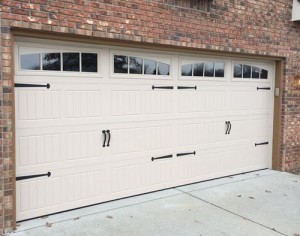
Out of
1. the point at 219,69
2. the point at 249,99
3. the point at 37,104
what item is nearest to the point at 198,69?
the point at 219,69

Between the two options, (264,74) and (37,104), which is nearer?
(37,104)

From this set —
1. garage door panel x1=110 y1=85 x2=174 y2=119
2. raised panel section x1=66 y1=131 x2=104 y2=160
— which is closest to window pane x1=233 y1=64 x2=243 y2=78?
garage door panel x1=110 y1=85 x2=174 y2=119

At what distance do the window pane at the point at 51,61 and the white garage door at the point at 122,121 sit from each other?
13 mm

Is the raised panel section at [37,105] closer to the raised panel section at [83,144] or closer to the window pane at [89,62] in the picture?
the raised panel section at [83,144]

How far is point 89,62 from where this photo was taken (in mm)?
4742

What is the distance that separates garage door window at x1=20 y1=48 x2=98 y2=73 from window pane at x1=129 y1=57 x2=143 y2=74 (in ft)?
1.89

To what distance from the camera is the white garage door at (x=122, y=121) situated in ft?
14.2

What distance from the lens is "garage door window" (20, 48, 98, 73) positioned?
4238 millimetres

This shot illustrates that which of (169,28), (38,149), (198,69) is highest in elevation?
(169,28)

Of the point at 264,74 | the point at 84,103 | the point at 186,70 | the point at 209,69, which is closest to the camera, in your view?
the point at 84,103

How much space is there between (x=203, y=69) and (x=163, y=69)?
90 centimetres

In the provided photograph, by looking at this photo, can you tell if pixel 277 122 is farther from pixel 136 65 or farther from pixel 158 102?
pixel 136 65

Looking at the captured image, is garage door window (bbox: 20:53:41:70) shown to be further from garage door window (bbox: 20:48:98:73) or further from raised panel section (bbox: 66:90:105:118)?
raised panel section (bbox: 66:90:105:118)

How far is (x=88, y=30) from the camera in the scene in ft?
14.3
